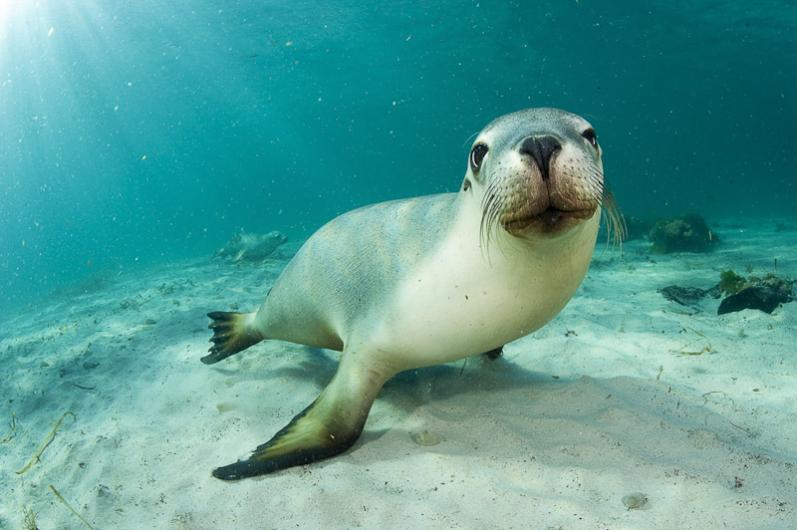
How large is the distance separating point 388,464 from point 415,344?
1.77ft

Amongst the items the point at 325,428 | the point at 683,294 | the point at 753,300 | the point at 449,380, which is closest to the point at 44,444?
the point at 325,428

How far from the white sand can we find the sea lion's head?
3.22 ft

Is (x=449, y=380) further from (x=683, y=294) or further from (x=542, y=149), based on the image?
(x=683, y=294)

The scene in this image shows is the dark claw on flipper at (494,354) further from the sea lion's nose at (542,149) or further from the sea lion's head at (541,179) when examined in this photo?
the sea lion's nose at (542,149)

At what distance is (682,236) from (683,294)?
4.75 m

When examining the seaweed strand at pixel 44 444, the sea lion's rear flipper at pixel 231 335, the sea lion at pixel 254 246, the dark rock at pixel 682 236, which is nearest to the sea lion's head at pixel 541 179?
the sea lion's rear flipper at pixel 231 335

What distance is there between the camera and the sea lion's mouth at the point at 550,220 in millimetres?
1758

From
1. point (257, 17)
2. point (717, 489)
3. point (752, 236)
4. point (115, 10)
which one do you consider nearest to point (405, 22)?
point (257, 17)

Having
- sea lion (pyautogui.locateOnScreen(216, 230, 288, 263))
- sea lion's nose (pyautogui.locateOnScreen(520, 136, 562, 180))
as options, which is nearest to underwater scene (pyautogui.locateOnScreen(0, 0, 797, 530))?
sea lion's nose (pyautogui.locateOnScreen(520, 136, 562, 180))

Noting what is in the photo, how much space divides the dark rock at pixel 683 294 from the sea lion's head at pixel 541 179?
351cm

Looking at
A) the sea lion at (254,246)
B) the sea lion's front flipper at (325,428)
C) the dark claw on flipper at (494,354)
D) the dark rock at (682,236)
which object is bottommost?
the sea lion at (254,246)

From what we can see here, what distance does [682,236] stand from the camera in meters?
9.13

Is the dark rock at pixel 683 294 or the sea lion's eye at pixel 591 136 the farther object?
the dark rock at pixel 683 294

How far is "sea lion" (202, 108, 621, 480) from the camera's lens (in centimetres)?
174
